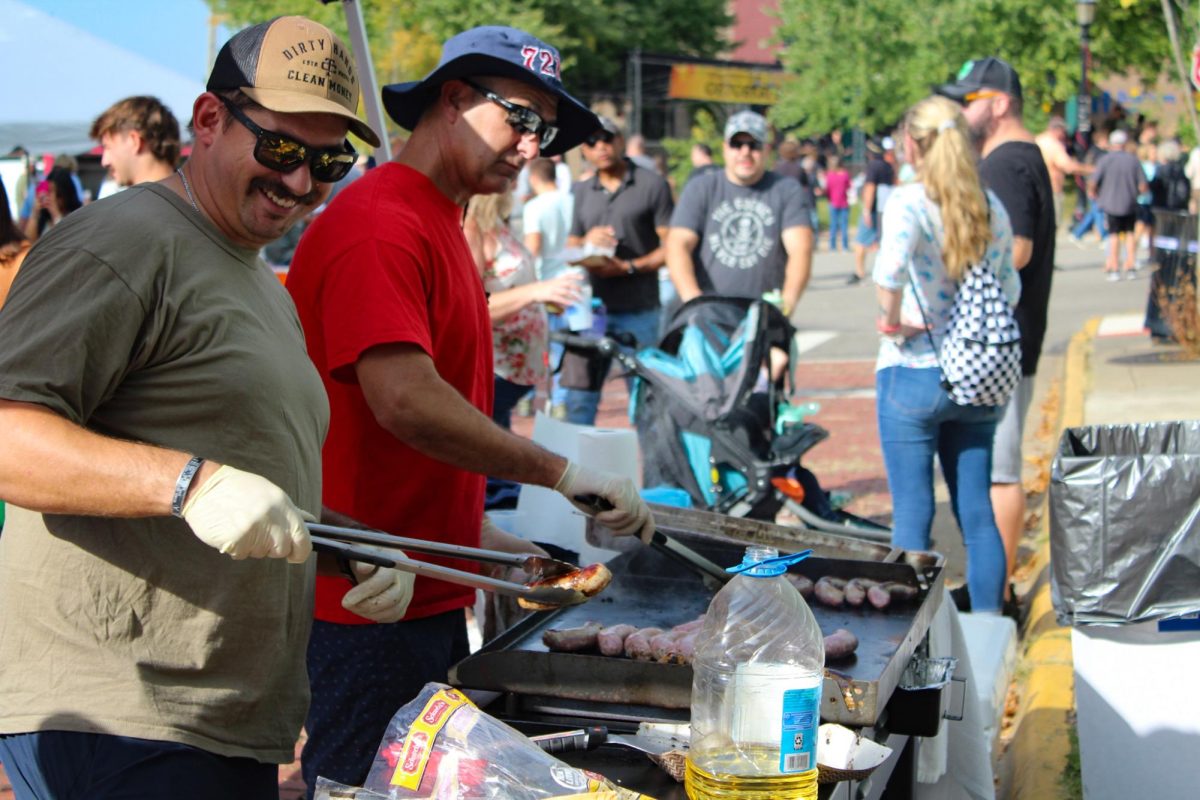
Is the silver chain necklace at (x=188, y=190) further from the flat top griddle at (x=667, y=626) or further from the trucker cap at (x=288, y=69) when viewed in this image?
the flat top griddle at (x=667, y=626)

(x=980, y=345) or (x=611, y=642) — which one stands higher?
(x=980, y=345)

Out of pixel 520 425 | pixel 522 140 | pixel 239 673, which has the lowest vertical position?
pixel 520 425

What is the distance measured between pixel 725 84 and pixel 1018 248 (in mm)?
47392

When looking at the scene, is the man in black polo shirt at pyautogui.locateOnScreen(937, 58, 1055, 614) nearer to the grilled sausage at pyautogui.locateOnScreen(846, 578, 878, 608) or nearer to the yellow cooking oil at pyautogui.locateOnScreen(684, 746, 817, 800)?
the grilled sausage at pyautogui.locateOnScreen(846, 578, 878, 608)

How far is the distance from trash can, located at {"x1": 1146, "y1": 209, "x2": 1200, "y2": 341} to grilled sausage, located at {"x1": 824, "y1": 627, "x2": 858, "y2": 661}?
10088 mm

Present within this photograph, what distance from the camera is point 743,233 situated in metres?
7.63

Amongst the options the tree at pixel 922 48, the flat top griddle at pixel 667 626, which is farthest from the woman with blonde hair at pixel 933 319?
the tree at pixel 922 48

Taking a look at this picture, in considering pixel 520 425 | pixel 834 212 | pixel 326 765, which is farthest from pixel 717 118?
pixel 326 765

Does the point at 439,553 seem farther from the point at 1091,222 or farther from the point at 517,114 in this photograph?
the point at 1091,222

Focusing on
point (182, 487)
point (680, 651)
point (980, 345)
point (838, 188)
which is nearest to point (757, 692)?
point (680, 651)

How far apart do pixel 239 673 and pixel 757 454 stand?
4.25 m

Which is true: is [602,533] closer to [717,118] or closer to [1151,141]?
[1151,141]

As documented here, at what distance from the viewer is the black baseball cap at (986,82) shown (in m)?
6.20

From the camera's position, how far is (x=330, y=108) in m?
2.42
